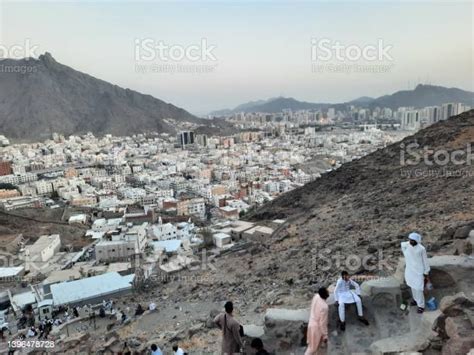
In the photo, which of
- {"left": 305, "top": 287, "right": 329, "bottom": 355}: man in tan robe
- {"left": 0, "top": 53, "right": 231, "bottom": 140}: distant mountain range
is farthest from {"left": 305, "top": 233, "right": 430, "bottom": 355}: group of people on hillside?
{"left": 0, "top": 53, "right": 231, "bottom": 140}: distant mountain range

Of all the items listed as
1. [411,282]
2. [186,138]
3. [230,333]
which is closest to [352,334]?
[411,282]

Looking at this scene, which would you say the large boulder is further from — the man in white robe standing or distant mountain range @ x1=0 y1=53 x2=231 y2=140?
distant mountain range @ x1=0 y1=53 x2=231 y2=140

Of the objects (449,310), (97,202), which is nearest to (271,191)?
(97,202)

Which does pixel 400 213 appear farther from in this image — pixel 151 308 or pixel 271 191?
pixel 271 191

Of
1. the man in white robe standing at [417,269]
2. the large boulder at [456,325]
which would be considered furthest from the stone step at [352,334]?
the large boulder at [456,325]

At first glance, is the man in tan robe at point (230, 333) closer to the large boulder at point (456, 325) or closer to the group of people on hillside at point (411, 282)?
the group of people on hillside at point (411, 282)

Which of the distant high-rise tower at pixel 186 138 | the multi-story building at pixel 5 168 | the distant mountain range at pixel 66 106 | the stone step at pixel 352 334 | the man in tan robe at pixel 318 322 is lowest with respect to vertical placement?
the multi-story building at pixel 5 168
